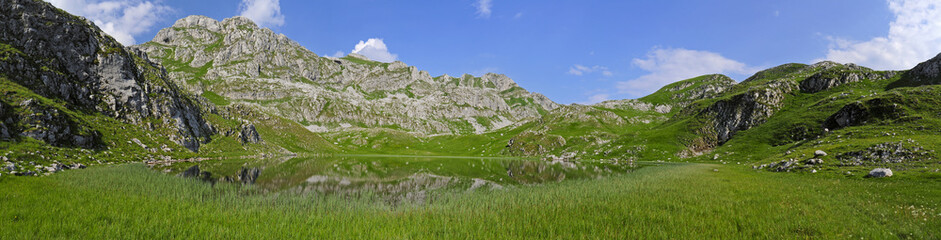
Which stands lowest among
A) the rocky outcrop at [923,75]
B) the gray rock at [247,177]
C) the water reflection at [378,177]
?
the water reflection at [378,177]

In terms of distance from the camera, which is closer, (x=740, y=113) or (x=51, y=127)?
(x=51, y=127)

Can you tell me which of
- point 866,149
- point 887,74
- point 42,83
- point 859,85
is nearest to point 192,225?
point 866,149

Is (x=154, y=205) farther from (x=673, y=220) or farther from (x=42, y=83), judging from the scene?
(x=42, y=83)

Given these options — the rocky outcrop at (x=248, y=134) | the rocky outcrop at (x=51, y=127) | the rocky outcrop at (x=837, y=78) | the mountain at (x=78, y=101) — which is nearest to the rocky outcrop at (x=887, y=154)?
the mountain at (x=78, y=101)

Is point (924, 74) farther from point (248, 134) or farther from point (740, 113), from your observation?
point (248, 134)

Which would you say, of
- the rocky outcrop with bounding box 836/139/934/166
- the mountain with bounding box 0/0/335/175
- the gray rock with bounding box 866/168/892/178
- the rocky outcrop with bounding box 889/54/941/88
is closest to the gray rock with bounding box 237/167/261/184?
the mountain with bounding box 0/0/335/175

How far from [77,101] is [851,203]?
130209mm

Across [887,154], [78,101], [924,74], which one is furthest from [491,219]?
[924,74]

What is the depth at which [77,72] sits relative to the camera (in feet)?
283

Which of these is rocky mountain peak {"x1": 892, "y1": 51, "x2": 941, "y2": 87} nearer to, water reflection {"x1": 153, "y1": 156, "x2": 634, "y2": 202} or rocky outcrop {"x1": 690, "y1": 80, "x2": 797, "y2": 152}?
rocky outcrop {"x1": 690, "y1": 80, "x2": 797, "y2": 152}

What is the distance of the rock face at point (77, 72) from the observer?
69.1m

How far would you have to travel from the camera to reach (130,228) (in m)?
11.8

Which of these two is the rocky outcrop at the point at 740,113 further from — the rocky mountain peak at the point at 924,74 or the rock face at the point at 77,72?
the rock face at the point at 77,72

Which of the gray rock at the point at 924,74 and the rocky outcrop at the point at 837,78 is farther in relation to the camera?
the rocky outcrop at the point at 837,78
